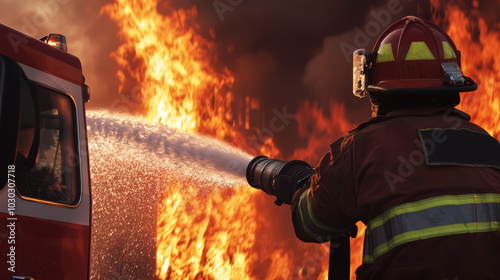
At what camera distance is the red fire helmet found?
224 cm

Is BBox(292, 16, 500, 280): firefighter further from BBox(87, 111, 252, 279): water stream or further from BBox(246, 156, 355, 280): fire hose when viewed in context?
BBox(87, 111, 252, 279): water stream

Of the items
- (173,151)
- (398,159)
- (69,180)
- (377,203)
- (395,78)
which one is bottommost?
(377,203)

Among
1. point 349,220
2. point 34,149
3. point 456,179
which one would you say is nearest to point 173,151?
point 34,149

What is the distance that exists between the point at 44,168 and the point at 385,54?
212 centimetres

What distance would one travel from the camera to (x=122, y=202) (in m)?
13.7

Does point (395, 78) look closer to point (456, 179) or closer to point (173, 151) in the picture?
point (456, 179)

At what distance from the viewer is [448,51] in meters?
2.37

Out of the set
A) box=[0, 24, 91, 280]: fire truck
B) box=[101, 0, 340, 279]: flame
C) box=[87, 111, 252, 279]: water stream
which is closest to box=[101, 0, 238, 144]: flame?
box=[101, 0, 340, 279]: flame

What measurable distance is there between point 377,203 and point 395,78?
78cm

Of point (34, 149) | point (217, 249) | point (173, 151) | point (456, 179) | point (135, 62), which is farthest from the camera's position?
point (217, 249)

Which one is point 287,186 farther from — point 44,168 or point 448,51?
point 44,168

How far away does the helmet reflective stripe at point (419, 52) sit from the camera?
2.35 meters

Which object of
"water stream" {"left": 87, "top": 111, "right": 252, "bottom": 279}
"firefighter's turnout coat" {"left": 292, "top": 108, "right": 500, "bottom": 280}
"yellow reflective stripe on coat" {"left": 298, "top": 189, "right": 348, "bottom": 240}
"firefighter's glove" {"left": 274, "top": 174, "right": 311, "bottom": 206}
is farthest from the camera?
"water stream" {"left": 87, "top": 111, "right": 252, "bottom": 279}

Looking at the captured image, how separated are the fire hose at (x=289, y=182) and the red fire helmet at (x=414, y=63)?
2.91 ft
